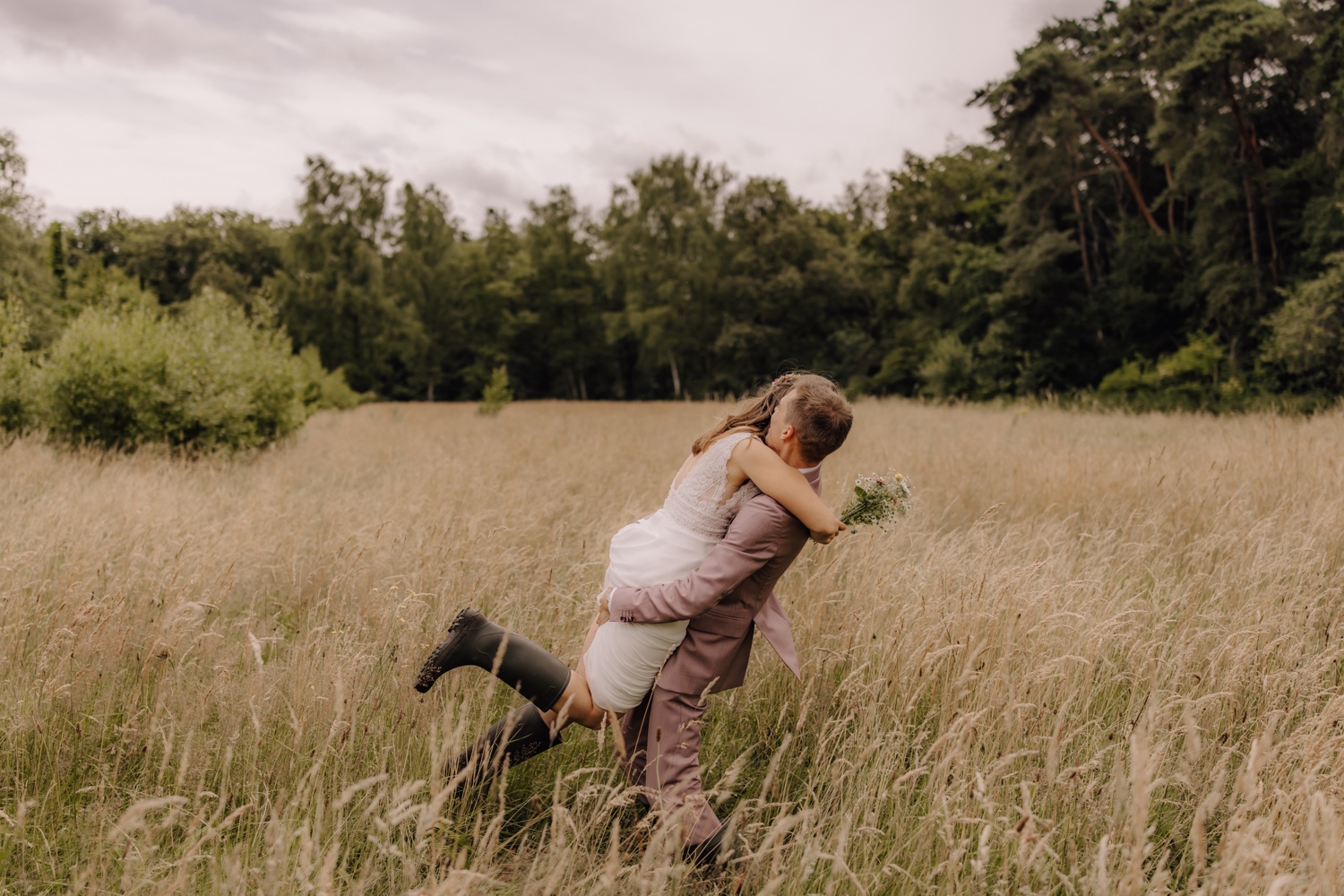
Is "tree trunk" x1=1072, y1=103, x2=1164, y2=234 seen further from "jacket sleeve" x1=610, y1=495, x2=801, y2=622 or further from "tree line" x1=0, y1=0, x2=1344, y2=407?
"jacket sleeve" x1=610, y1=495, x2=801, y2=622

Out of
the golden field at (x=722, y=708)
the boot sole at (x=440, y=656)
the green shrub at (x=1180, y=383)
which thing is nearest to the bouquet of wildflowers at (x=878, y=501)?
the golden field at (x=722, y=708)

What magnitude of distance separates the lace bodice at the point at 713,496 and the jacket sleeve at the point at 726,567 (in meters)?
0.12

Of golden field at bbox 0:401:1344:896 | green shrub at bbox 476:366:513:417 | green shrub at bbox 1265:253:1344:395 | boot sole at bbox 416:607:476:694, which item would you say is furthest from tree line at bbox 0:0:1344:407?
boot sole at bbox 416:607:476:694

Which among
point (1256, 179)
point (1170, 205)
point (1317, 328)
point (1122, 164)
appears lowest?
point (1317, 328)

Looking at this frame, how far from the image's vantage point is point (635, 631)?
2.26 m

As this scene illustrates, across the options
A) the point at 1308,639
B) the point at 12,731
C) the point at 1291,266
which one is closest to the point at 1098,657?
the point at 1308,639

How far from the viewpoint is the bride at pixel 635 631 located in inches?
88.8

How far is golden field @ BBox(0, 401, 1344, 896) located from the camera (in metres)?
1.80

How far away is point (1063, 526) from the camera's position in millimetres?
4926

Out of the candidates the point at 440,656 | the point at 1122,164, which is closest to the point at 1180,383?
the point at 1122,164

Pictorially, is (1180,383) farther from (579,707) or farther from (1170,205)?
(579,707)

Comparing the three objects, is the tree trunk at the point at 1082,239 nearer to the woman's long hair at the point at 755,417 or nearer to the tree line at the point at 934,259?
the tree line at the point at 934,259

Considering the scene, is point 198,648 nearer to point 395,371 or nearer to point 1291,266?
point 1291,266

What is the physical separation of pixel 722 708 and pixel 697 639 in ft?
2.89
